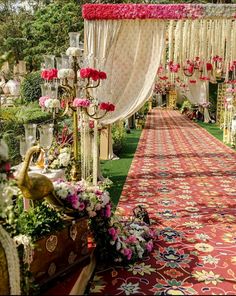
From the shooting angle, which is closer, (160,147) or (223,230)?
(223,230)

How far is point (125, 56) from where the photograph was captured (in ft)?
17.8

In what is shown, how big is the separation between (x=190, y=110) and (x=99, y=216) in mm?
15080

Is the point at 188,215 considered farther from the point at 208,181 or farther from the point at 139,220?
the point at 208,181

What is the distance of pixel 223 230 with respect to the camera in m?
3.68

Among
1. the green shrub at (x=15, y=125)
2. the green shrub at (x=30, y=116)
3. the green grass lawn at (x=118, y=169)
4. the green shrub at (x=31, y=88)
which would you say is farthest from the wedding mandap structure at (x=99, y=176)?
the green shrub at (x=31, y=88)

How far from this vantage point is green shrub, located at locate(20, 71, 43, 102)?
1114 centimetres

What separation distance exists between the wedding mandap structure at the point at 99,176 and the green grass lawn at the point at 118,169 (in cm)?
17

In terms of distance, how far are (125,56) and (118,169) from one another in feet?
6.50

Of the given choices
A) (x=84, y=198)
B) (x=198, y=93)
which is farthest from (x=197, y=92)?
(x=84, y=198)

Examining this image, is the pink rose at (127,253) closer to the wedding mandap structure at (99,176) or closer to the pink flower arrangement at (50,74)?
the wedding mandap structure at (99,176)

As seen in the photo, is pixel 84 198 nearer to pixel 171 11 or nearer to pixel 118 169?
pixel 171 11

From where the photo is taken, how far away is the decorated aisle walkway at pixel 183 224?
104 inches

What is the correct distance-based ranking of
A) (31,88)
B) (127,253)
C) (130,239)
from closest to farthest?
(127,253) < (130,239) < (31,88)


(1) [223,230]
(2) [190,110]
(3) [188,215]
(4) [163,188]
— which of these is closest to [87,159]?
(4) [163,188]
